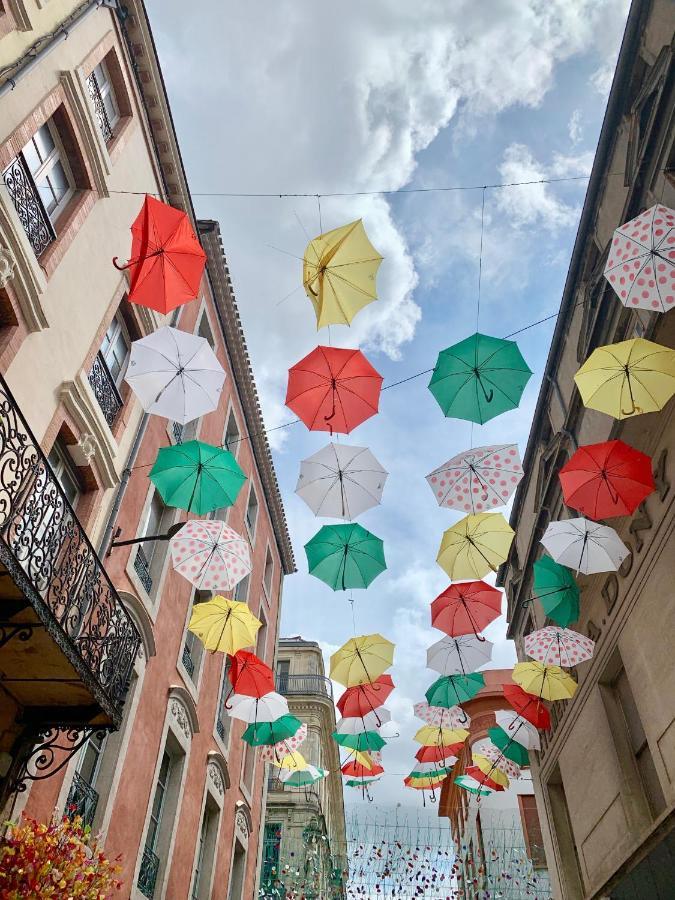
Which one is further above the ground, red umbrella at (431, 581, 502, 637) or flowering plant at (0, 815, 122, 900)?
red umbrella at (431, 581, 502, 637)

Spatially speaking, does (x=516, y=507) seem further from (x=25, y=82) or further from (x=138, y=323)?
(x=25, y=82)

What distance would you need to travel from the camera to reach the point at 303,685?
3284 cm

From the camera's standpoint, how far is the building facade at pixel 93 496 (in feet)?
23.2

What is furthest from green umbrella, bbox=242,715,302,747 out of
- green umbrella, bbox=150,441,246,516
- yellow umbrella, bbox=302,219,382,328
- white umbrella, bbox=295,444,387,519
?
yellow umbrella, bbox=302,219,382,328

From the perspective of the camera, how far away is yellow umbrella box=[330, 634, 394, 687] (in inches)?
527

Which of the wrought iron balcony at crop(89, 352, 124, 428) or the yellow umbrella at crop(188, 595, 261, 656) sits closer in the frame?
the wrought iron balcony at crop(89, 352, 124, 428)

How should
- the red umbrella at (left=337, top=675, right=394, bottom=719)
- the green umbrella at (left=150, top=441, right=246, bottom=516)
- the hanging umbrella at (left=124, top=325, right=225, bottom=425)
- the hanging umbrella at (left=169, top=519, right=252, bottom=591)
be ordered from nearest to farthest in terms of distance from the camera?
1. the hanging umbrella at (left=124, top=325, right=225, bottom=425)
2. the green umbrella at (left=150, top=441, right=246, bottom=516)
3. the hanging umbrella at (left=169, top=519, right=252, bottom=591)
4. the red umbrella at (left=337, top=675, right=394, bottom=719)

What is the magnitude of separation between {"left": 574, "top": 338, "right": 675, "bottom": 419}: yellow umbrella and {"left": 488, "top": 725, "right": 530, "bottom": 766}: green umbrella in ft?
33.1

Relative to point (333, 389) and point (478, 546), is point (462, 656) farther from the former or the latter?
point (333, 389)

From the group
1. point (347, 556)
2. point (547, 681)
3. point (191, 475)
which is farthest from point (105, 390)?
point (547, 681)

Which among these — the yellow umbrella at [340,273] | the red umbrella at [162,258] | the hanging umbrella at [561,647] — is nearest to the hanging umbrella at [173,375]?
the red umbrella at [162,258]

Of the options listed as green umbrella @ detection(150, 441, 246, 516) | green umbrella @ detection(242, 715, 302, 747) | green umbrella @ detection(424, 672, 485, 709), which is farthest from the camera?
green umbrella @ detection(424, 672, 485, 709)

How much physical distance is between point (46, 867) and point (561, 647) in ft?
28.2

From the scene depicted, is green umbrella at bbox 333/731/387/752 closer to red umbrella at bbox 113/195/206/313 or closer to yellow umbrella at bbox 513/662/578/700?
yellow umbrella at bbox 513/662/578/700
